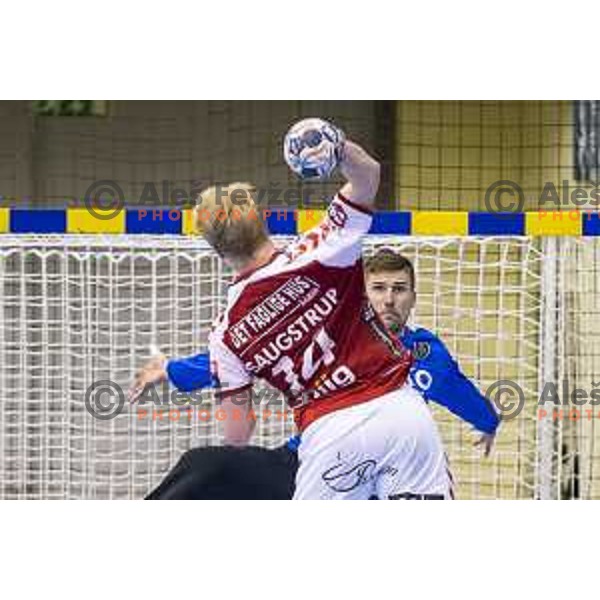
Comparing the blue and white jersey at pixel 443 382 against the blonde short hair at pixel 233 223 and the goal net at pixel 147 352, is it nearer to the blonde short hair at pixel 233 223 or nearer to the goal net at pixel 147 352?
the goal net at pixel 147 352

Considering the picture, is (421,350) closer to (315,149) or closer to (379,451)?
(379,451)

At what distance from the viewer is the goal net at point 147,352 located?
15.7 ft

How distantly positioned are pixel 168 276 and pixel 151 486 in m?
0.64

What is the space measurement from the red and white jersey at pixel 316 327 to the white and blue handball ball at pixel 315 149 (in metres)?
0.18

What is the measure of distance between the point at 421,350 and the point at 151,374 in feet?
2.56

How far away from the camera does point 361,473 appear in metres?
4.23

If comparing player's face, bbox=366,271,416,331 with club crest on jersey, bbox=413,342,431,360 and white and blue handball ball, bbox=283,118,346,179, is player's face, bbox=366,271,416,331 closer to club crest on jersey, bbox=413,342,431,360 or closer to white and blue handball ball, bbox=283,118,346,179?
club crest on jersey, bbox=413,342,431,360

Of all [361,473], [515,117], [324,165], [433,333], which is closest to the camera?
[324,165]

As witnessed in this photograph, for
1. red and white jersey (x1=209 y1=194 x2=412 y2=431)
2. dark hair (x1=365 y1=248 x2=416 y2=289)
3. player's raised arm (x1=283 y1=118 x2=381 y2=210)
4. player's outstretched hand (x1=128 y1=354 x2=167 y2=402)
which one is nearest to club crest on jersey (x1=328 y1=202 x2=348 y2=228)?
red and white jersey (x1=209 y1=194 x2=412 y2=431)

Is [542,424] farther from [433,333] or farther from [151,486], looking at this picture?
[151,486]

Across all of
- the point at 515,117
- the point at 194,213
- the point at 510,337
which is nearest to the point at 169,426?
the point at 194,213

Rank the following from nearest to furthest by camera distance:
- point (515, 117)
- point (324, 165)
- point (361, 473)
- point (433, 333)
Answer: point (324, 165)
point (361, 473)
point (433, 333)
point (515, 117)

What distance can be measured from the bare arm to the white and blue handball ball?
0.11 ft
